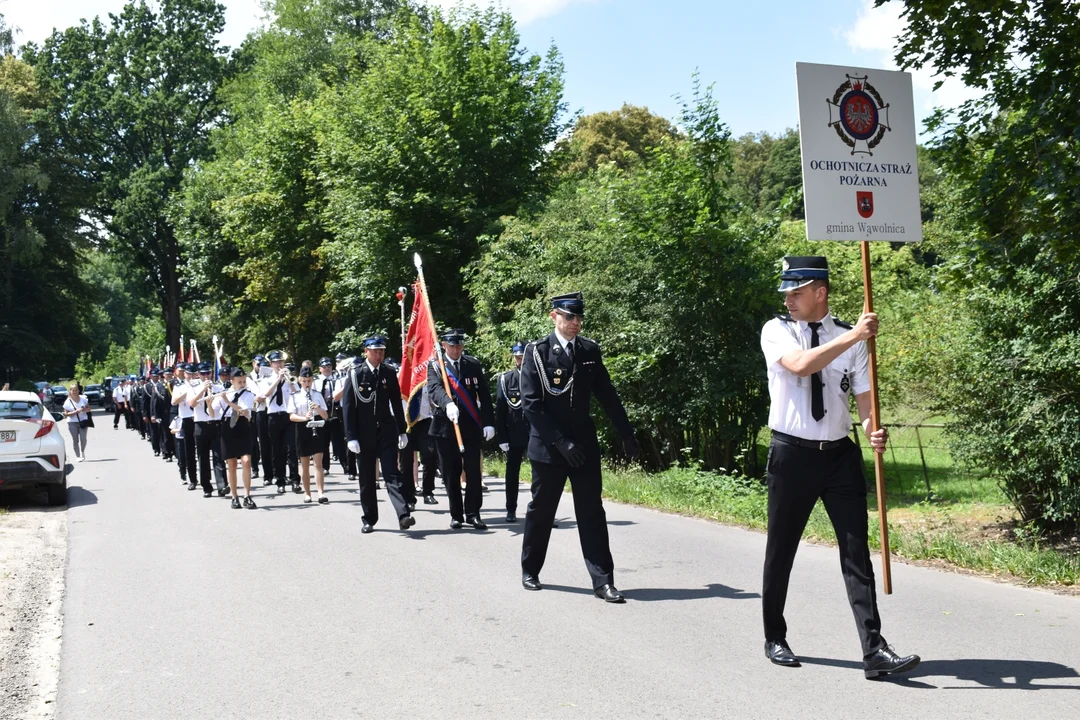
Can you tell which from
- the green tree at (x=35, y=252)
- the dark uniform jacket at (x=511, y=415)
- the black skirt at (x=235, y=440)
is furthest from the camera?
the green tree at (x=35, y=252)

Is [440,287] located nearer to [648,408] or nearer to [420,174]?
[420,174]

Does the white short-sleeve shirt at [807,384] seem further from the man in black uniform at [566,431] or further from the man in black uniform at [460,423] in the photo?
the man in black uniform at [460,423]

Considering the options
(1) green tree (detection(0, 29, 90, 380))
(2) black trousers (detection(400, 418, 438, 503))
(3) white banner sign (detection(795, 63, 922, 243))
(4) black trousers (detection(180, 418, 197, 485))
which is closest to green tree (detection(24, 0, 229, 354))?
(1) green tree (detection(0, 29, 90, 380))

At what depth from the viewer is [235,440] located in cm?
1489

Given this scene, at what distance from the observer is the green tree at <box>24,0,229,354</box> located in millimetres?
58844

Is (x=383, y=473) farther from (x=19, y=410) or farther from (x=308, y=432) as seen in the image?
(x=19, y=410)

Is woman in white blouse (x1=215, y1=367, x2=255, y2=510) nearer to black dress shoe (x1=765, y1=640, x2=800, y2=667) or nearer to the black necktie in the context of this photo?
black dress shoe (x1=765, y1=640, x2=800, y2=667)

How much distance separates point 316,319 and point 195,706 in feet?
108

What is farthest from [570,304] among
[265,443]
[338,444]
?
[265,443]

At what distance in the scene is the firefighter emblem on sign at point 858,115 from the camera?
6.68 metres

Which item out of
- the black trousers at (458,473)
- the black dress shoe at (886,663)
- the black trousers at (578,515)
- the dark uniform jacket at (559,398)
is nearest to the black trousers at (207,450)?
the black trousers at (458,473)

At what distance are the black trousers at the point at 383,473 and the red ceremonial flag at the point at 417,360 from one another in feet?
2.45

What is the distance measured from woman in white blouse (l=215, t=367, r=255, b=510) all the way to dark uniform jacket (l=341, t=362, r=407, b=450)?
11.0 ft

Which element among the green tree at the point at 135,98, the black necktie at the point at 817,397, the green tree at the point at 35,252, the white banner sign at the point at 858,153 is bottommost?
the black necktie at the point at 817,397
